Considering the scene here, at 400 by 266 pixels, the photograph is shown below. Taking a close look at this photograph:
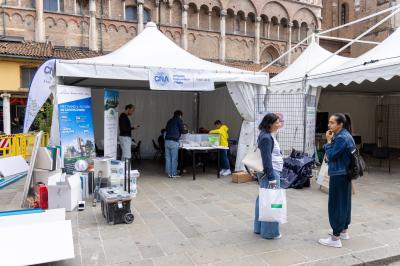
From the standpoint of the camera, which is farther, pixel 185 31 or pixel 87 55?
pixel 185 31

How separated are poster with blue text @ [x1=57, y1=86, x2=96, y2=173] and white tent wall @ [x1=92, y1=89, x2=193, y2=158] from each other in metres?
4.10

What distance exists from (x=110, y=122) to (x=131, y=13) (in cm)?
1963

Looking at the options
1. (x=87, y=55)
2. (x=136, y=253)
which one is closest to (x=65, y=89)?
(x=136, y=253)

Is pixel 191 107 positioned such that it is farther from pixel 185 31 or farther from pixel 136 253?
pixel 185 31

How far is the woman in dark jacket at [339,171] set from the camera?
374 cm

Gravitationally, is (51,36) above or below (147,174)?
above

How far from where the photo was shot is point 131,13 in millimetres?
25109

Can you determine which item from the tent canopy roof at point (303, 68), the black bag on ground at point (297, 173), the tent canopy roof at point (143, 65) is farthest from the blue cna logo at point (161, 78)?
the tent canopy roof at point (303, 68)

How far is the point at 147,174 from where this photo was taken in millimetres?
8664

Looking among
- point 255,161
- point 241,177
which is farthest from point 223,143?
point 255,161

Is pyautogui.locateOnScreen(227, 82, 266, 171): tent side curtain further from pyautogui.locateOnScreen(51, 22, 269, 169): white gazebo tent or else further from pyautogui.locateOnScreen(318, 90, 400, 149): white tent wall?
pyautogui.locateOnScreen(318, 90, 400, 149): white tent wall

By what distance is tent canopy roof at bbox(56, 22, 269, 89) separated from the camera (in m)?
6.93

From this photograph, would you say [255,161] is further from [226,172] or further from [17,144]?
[17,144]

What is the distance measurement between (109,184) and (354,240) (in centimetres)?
402
